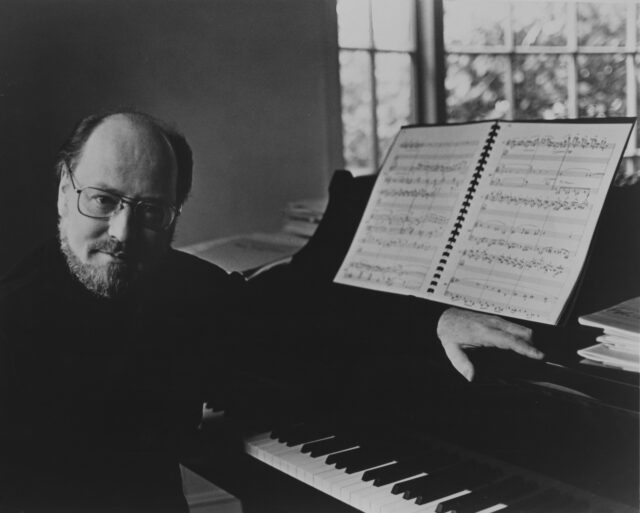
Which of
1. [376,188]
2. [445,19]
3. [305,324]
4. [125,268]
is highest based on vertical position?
[445,19]

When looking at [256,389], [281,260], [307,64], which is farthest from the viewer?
[307,64]

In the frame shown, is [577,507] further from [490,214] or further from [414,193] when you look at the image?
[414,193]

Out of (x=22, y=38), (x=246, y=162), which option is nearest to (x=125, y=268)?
(x=22, y=38)

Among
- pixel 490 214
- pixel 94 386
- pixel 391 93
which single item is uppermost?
pixel 391 93

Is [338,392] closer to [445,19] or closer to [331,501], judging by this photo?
[331,501]

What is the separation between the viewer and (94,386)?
1.47m

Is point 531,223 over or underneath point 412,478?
over

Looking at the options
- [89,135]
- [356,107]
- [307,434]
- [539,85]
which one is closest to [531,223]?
[307,434]

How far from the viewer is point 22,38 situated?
6.05ft

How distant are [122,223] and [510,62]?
310cm

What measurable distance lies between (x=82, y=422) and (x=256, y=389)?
0.34 m

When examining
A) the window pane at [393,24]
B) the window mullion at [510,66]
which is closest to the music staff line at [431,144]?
the window pane at [393,24]

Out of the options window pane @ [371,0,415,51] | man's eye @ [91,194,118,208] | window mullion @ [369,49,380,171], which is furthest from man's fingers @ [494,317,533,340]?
window pane @ [371,0,415,51]

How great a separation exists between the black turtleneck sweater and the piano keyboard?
9.6 inches
